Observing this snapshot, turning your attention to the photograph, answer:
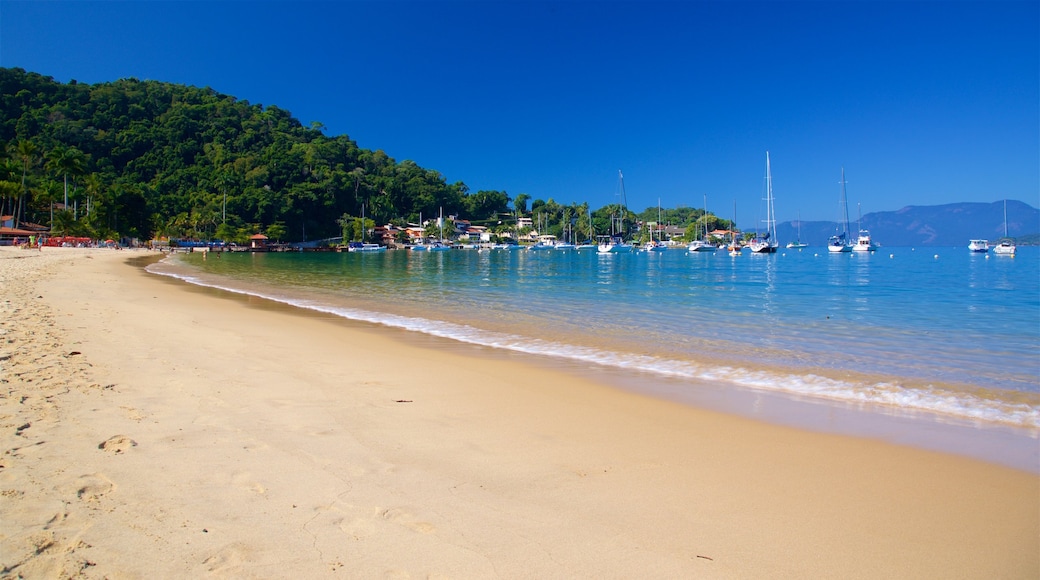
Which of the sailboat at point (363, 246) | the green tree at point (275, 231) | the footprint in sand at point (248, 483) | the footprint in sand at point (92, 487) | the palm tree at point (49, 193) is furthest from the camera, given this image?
the sailboat at point (363, 246)

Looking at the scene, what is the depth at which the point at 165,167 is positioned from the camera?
120 meters

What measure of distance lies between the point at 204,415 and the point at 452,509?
300cm

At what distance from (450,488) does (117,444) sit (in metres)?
2.63

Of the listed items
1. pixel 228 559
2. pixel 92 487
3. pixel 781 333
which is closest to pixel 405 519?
pixel 228 559

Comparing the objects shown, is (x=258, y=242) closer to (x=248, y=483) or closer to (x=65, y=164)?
(x=65, y=164)

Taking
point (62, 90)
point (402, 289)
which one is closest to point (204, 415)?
→ point (402, 289)

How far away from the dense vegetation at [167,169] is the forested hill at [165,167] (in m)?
0.25

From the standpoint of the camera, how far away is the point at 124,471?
3.72 meters

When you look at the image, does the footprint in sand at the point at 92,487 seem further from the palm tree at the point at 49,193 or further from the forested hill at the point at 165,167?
the palm tree at the point at 49,193

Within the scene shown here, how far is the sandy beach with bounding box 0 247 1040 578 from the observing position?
9.37 feet

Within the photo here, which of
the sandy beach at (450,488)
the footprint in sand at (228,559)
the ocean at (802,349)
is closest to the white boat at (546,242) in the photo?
the ocean at (802,349)

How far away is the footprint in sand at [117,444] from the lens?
4084mm

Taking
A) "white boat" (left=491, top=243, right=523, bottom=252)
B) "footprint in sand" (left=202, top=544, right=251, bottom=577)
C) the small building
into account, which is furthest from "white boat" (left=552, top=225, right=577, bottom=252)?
"footprint in sand" (left=202, top=544, right=251, bottom=577)

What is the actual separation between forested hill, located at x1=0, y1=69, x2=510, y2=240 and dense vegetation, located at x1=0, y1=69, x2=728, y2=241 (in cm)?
25
